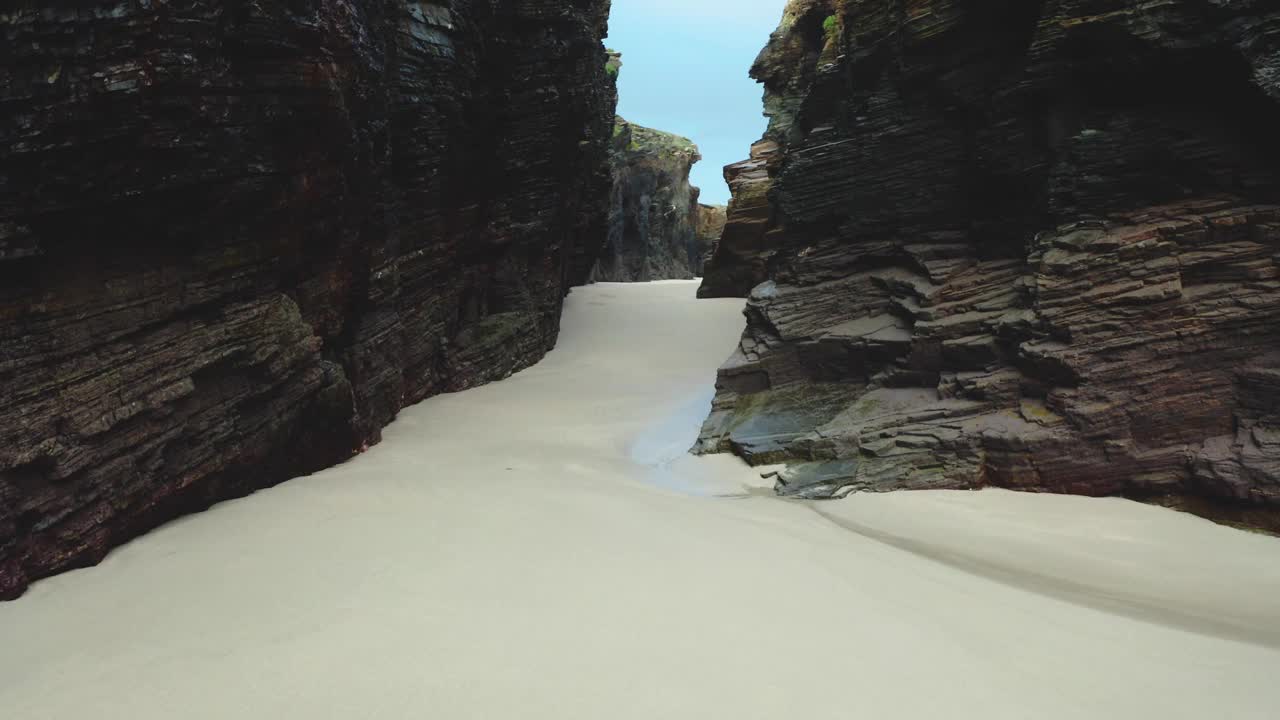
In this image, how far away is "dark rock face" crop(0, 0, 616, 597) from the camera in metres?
4.94

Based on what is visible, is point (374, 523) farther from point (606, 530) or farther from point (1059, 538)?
point (1059, 538)

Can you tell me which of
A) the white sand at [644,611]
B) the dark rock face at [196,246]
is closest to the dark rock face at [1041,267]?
the white sand at [644,611]

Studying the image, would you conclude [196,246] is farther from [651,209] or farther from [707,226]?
[707,226]

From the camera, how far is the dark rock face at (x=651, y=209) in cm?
3850

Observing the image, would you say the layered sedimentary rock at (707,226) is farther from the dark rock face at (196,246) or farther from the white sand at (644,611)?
the white sand at (644,611)

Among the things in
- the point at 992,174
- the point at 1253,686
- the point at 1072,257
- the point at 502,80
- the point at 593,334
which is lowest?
the point at 593,334

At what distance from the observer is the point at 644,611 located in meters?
4.23

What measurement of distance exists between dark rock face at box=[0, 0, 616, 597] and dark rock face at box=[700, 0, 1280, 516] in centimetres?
518

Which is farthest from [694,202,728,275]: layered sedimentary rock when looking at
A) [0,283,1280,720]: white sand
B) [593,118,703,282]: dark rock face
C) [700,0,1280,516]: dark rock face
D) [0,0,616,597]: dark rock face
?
[0,283,1280,720]: white sand

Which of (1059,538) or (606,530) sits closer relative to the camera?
(606,530)

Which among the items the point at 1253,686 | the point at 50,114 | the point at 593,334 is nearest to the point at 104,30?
the point at 50,114

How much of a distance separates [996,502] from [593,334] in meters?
13.4

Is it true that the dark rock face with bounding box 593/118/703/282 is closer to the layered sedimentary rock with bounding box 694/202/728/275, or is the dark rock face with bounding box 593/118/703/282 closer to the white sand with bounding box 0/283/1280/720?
the layered sedimentary rock with bounding box 694/202/728/275

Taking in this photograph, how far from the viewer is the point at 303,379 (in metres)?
7.58
